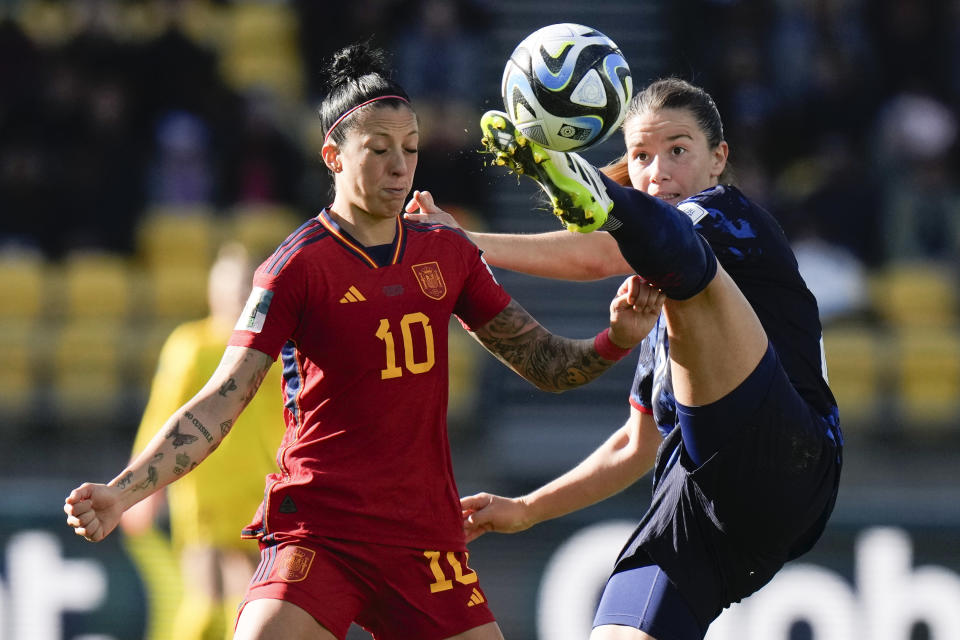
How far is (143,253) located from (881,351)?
5242 millimetres

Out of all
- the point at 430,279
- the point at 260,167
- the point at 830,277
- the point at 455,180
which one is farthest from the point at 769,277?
the point at 260,167

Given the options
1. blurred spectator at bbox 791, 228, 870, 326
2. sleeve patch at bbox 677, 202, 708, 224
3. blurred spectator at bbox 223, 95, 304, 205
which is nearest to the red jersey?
sleeve patch at bbox 677, 202, 708, 224

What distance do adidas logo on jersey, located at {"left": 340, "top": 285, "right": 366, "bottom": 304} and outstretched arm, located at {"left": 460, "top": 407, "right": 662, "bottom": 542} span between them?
0.90m

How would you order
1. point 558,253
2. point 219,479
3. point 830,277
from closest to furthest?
point 558,253
point 219,479
point 830,277

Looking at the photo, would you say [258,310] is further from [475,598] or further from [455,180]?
[455,180]

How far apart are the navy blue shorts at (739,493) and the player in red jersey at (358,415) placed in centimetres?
34

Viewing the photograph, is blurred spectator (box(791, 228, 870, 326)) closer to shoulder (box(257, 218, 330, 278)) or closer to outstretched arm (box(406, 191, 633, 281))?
outstretched arm (box(406, 191, 633, 281))

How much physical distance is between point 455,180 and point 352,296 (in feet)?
21.7

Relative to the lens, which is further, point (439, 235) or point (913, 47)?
point (913, 47)

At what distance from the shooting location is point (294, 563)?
12.0 feet

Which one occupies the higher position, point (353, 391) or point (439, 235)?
point (439, 235)

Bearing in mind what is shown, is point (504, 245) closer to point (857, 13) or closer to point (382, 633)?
point (382, 633)

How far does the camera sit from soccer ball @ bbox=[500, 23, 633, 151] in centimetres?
351

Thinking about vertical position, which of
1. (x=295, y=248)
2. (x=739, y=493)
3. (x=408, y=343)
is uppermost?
(x=295, y=248)
